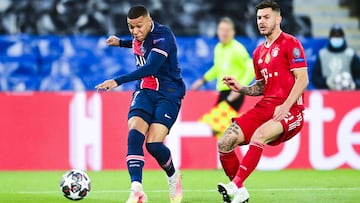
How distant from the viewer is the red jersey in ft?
28.9

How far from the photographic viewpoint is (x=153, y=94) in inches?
363

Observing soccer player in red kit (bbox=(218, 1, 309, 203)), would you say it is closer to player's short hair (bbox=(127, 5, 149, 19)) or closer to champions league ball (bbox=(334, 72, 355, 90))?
player's short hair (bbox=(127, 5, 149, 19))

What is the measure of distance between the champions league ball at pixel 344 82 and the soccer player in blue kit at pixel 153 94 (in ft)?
22.3

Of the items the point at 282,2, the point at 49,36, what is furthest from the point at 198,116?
the point at 282,2

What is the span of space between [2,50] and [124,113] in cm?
342

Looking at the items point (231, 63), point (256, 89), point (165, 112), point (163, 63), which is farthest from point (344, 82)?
point (165, 112)

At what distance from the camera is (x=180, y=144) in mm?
13875

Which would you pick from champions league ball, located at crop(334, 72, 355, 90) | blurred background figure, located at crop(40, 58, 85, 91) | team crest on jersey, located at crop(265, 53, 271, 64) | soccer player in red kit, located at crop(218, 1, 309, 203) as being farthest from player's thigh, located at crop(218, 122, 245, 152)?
blurred background figure, located at crop(40, 58, 85, 91)

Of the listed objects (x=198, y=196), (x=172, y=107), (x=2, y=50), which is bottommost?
(x=198, y=196)

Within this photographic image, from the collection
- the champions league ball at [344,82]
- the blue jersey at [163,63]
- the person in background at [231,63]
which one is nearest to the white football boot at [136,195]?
the blue jersey at [163,63]

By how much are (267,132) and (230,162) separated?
587 mm

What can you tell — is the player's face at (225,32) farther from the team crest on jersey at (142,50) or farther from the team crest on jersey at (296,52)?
the team crest on jersey at (296,52)

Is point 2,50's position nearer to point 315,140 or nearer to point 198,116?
point 198,116

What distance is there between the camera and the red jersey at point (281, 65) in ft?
28.9
